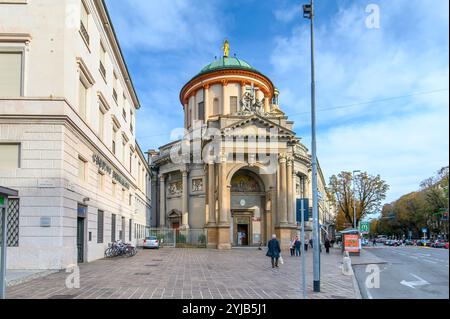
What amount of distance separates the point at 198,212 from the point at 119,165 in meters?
17.5

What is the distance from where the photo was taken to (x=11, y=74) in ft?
56.4

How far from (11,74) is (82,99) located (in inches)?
156

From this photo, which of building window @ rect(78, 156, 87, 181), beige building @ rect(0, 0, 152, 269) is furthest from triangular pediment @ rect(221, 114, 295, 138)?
beige building @ rect(0, 0, 152, 269)

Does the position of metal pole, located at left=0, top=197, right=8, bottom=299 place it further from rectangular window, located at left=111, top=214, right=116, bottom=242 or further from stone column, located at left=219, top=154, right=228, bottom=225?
stone column, located at left=219, top=154, right=228, bottom=225

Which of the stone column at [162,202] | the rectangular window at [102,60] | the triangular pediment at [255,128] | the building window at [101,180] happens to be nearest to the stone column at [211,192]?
the triangular pediment at [255,128]

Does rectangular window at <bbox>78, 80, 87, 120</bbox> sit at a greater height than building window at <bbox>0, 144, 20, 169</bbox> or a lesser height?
greater

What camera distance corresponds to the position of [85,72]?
20.3m

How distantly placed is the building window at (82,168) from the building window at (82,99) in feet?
6.49

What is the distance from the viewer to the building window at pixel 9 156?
1662cm

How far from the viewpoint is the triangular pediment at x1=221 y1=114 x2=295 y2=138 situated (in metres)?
42.4

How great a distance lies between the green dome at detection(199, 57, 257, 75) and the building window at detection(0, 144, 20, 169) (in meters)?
37.1

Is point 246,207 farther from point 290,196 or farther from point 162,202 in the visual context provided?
point 162,202
